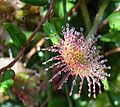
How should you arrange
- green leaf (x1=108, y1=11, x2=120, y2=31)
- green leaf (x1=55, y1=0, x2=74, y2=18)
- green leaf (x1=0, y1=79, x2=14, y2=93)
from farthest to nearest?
green leaf (x1=55, y1=0, x2=74, y2=18) → green leaf (x1=108, y1=11, x2=120, y2=31) → green leaf (x1=0, y1=79, x2=14, y2=93)

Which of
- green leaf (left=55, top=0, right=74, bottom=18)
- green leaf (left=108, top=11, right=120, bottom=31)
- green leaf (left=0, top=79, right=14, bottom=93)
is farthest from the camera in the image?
green leaf (left=55, top=0, right=74, bottom=18)

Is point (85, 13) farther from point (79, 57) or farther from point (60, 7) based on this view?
point (79, 57)

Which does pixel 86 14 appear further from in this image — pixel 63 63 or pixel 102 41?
pixel 63 63

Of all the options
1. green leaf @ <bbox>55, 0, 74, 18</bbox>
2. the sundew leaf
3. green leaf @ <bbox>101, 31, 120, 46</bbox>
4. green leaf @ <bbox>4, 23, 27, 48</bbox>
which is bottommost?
the sundew leaf

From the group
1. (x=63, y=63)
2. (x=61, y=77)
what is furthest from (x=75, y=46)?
(x=61, y=77)

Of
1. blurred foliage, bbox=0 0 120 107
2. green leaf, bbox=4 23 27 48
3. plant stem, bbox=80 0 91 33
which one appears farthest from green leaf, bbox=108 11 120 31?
green leaf, bbox=4 23 27 48

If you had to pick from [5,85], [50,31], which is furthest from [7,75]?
[50,31]

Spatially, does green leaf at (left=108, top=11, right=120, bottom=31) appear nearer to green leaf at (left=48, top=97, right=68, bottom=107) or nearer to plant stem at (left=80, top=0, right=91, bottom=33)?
plant stem at (left=80, top=0, right=91, bottom=33)

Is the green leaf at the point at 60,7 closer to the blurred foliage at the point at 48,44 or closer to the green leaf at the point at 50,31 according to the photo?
the blurred foliage at the point at 48,44

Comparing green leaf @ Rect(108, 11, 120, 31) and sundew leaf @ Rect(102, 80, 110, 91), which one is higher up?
green leaf @ Rect(108, 11, 120, 31)
